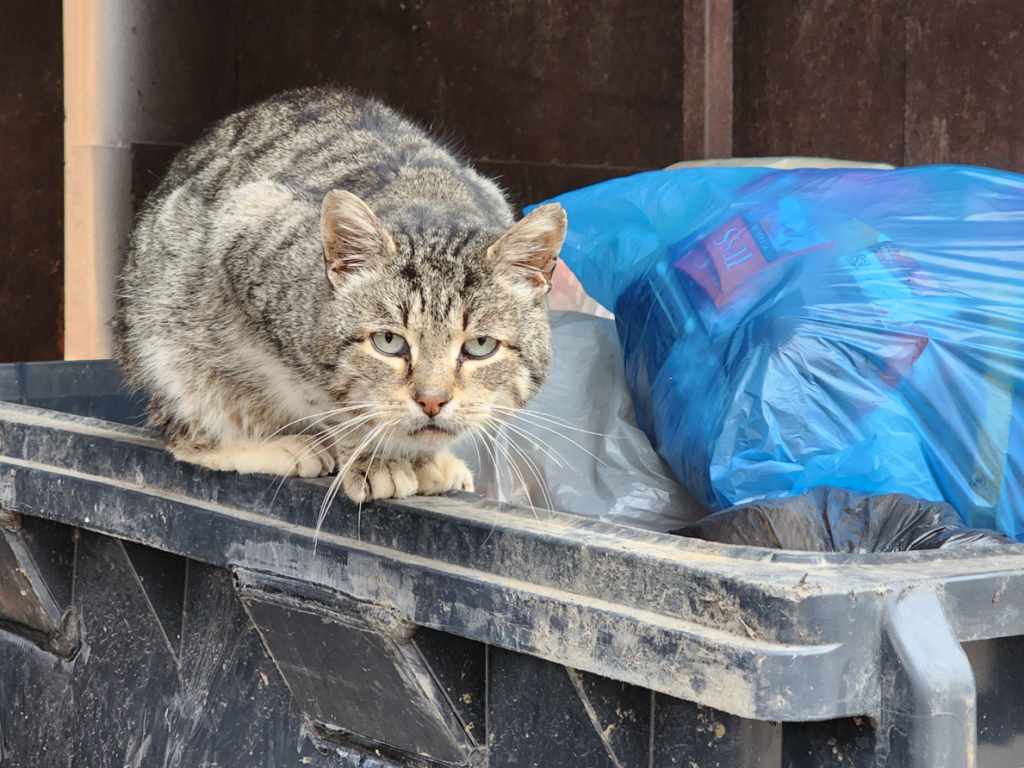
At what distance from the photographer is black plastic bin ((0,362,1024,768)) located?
0.89 metres

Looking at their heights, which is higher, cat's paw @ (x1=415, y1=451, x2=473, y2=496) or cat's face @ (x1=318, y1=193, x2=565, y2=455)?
cat's face @ (x1=318, y1=193, x2=565, y2=455)

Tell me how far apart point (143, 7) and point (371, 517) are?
3.02 meters

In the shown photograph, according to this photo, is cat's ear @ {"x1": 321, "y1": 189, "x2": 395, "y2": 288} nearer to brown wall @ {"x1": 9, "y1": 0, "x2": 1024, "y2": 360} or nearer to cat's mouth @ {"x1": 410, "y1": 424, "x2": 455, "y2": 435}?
cat's mouth @ {"x1": 410, "y1": 424, "x2": 455, "y2": 435}

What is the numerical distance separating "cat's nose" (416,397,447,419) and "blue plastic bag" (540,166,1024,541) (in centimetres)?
44

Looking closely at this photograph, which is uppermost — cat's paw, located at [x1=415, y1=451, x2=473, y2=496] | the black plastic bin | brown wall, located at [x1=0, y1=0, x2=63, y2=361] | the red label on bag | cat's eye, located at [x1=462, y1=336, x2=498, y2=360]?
brown wall, located at [x1=0, y1=0, x2=63, y2=361]

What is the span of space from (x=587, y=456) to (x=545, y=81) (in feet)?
6.85

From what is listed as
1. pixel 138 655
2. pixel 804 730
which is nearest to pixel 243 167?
pixel 138 655

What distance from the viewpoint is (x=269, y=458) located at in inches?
60.5

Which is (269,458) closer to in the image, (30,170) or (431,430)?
(431,430)

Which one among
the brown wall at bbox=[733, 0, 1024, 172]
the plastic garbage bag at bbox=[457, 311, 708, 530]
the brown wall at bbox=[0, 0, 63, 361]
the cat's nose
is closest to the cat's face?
the cat's nose

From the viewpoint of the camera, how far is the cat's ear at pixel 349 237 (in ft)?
4.76

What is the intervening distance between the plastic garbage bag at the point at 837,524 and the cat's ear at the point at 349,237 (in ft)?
1.89

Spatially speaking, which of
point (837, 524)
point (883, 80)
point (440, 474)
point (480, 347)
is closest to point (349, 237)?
point (480, 347)

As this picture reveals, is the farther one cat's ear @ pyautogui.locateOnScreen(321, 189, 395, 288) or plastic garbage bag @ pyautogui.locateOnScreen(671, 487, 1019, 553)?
cat's ear @ pyautogui.locateOnScreen(321, 189, 395, 288)
